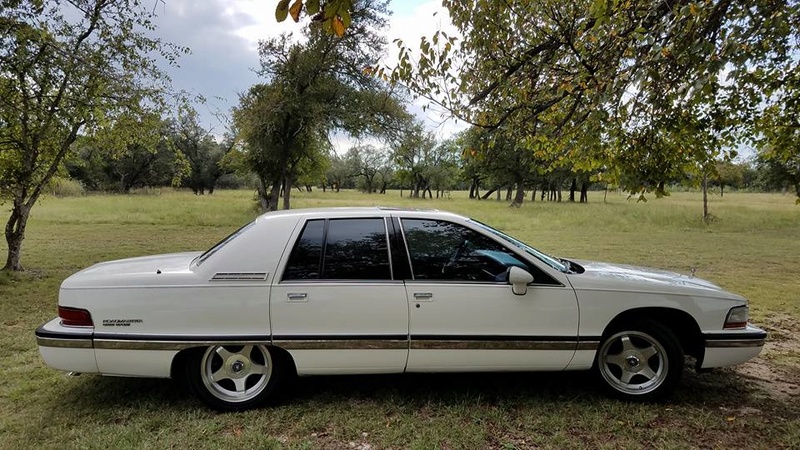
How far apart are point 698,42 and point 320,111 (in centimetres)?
1879

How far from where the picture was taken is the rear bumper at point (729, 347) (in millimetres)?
3672

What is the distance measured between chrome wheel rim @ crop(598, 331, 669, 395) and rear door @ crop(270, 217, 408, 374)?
1718mm

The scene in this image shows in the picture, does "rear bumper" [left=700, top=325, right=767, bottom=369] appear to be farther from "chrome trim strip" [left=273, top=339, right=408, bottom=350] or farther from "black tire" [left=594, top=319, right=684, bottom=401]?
"chrome trim strip" [left=273, top=339, right=408, bottom=350]

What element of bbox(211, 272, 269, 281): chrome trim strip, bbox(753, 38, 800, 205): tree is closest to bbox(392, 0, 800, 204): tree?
bbox(753, 38, 800, 205): tree

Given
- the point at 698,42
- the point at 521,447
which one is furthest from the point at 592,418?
the point at 698,42

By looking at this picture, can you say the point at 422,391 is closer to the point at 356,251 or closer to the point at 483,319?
the point at 483,319

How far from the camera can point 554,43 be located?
5711 mm

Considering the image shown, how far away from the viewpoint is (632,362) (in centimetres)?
377

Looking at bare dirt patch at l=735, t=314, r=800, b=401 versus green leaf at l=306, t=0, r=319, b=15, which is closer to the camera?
green leaf at l=306, t=0, r=319, b=15

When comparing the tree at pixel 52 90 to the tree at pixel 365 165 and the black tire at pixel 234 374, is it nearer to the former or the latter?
the black tire at pixel 234 374

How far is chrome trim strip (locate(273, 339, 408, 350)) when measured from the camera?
3.48 m

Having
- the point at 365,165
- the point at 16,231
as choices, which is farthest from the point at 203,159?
the point at 16,231

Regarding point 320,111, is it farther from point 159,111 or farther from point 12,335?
A: point 12,335

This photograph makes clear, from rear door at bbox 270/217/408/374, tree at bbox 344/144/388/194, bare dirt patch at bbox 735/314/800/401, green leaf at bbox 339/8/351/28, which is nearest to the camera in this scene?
green leaf at bbox 339/8/351/28
